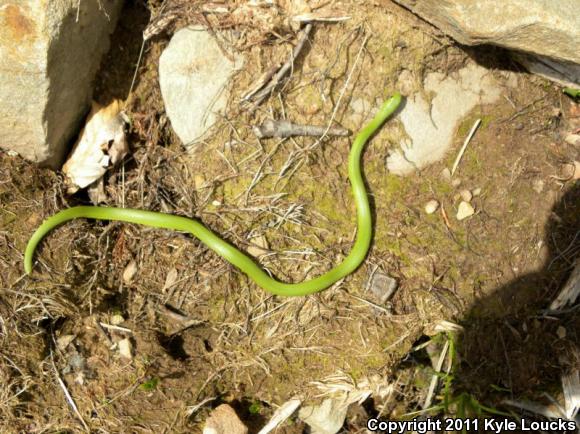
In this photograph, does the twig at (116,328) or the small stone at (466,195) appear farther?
the small stone at (466,195)

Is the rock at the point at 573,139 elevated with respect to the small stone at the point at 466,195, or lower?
elevated

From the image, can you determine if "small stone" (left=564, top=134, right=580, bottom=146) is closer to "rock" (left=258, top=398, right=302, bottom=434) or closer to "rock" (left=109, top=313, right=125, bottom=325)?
"rock" (left=258, top=398, right=302, bottom=434)

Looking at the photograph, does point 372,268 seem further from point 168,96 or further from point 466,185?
point 168,96

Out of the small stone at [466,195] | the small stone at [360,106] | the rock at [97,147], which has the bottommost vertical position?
the small stone at [466,195]

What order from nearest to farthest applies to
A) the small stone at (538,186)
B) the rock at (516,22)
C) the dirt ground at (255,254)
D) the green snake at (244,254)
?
1. the rock at (516,22)
2. the green snake at (244,254)
3. the dirt ground at (255,254)
4. the small stone at (538,186)

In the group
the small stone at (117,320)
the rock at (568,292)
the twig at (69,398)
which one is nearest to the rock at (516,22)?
the rock at (568,292)

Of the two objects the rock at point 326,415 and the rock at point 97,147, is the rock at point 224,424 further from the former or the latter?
the rock at point 97,147

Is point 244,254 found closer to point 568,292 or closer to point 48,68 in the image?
point 48,68
